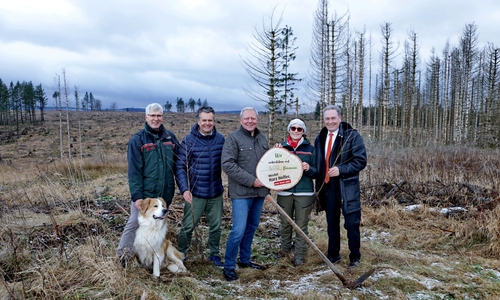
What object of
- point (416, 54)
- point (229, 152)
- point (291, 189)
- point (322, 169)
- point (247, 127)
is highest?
point (416, 54)

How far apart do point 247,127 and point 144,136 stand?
1.32m

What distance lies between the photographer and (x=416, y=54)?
25.4 metres

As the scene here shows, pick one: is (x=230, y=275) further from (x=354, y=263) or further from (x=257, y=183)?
(x=354, y=263)

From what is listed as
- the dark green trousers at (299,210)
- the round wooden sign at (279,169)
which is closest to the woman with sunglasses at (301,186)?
the dark green trousers at (299,210)

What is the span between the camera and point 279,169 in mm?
3844

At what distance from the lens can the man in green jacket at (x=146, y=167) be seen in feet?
12.3

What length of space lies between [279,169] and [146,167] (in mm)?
1691

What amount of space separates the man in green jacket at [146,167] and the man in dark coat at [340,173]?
2.14 meters

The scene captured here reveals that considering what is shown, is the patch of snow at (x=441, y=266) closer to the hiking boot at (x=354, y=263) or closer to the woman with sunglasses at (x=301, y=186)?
the hiking boot at (x=354, y=263)

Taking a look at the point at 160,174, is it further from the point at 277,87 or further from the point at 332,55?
the point at 332,55

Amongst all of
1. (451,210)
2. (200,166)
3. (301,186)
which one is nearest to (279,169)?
(301,186)

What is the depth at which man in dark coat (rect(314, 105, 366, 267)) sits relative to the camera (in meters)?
4.04

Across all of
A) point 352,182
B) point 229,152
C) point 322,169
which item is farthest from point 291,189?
point 229,152

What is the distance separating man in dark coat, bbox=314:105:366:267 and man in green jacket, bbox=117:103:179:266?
84.2 inches
